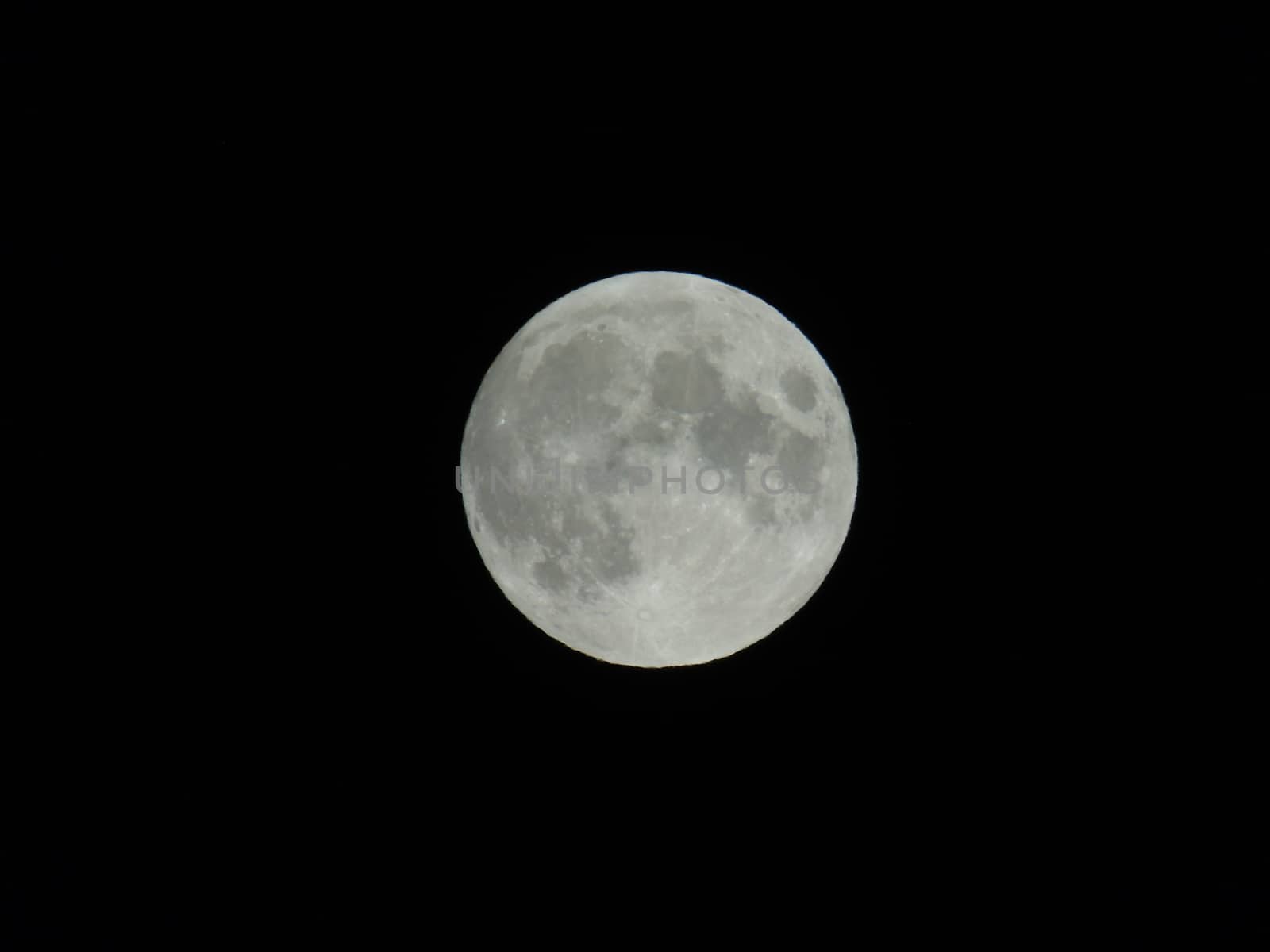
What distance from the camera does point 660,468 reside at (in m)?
3.79

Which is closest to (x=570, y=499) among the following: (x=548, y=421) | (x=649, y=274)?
(x=548, y=421)

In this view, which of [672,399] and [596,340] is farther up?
[596,340]

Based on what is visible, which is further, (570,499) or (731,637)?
(731,637)

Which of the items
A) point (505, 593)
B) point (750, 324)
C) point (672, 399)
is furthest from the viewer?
point (505, 593)

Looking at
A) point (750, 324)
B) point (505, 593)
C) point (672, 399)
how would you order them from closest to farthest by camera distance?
point (672, 399) < point (750, 324) < point (505, 593)

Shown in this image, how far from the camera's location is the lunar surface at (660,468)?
3840mm

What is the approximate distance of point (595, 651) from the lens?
14.6 ft

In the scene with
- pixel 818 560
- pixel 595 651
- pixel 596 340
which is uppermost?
pixel 596 340

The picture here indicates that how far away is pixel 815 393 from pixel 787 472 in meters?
0.45

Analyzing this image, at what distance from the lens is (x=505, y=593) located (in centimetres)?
458

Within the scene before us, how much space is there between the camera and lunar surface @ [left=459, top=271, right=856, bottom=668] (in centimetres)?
384

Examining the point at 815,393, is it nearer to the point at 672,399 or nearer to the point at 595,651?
the point at 672,399

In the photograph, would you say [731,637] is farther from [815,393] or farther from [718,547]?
[815,393]

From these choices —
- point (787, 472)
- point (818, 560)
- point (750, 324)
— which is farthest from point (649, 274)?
point (818, 560)
